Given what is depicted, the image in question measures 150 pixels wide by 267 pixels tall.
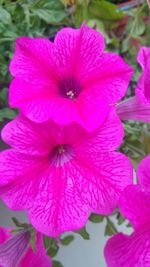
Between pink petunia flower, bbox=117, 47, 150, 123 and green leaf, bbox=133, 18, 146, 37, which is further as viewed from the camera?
green leaf, bbox=133, 18, 146, 37

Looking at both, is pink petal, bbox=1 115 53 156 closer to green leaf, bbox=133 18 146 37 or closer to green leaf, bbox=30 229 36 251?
green leaf, bbox=30 229 36 251

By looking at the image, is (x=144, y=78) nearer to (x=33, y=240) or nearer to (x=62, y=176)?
(x=62, y=176)

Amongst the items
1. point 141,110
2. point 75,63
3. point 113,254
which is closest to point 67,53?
point 75,63

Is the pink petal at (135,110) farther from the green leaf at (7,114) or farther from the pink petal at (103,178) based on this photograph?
the green leaf at (7,114)

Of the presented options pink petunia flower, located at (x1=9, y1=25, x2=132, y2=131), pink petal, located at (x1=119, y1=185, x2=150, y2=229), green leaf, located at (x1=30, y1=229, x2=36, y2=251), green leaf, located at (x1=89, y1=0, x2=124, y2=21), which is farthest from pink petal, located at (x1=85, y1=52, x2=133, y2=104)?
green leaf, located at (x1=89, y1=0, x2=124, y2=21)

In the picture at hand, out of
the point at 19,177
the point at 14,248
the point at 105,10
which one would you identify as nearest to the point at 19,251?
the point at 14,248

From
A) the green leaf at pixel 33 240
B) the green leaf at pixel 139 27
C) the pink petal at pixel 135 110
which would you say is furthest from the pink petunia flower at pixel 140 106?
the green leaf at pixel 139 27
